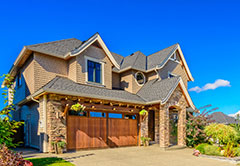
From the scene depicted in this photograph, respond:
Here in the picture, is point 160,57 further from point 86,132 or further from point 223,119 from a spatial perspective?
point 223,119

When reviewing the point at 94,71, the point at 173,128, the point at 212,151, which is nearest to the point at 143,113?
the point at 173,128

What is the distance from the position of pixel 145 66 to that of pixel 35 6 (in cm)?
1050

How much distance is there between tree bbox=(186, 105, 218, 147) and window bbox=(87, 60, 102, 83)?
7.63m

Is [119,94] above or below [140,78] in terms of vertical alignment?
below

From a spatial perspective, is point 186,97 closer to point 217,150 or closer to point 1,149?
point 217,150

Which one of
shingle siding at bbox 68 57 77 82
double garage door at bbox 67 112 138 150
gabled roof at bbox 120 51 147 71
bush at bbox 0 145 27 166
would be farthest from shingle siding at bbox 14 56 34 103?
gabled roof at bbox 120 51 147 71

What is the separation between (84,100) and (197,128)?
8.55 meters

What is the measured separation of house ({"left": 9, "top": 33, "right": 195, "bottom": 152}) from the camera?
935cm

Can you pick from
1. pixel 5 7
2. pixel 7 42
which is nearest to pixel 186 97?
pixel 5 7

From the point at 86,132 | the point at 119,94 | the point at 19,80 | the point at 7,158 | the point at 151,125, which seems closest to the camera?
the point at 7,158

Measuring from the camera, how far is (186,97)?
532 inches

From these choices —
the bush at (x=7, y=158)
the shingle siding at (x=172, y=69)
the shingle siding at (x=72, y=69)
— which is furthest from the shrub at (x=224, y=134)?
the bush at (x=7, y=158)

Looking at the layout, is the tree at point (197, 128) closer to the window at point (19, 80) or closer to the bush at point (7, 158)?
the bush at point (7, 158)

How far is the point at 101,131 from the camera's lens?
35.8 feet
